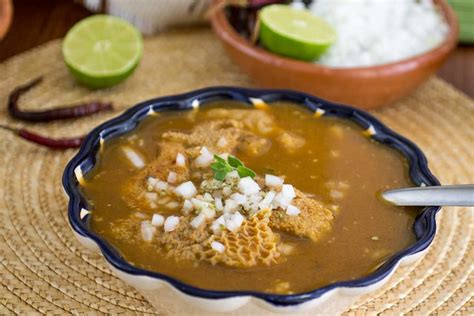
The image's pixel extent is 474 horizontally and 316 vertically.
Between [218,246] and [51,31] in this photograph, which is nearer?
[218,246]

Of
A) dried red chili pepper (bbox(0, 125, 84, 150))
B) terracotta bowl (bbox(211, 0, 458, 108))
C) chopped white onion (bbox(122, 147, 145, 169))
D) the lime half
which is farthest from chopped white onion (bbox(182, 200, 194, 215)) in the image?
the lime half

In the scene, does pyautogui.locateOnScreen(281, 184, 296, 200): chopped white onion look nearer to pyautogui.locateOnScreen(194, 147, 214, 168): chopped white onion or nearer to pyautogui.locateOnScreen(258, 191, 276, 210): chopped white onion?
pyautogui.locateOnScreen(258, 191, 276, 210): chopped white onion

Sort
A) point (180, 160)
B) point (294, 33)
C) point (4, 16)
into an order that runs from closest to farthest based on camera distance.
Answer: point (180, 160) < point (4, 16) < point (294, 33)

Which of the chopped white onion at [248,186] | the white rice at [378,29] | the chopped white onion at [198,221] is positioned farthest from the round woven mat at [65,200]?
the chopped white onion at [248,186]

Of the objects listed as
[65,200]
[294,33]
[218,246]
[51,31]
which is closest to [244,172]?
[218,246]

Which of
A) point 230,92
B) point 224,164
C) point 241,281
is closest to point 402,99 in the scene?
point 230,92

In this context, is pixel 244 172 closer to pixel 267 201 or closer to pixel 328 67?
pixel 267 201

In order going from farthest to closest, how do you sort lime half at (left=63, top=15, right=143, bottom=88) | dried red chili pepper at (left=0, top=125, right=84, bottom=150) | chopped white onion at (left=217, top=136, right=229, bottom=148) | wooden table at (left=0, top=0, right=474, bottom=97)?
wooden table at (left=0, top=0, right=474, bottom=97) < lime half at (left=63, top=15, right=143, bottom=88) < dried red chili pepper at (left=0, top=125, right=84, bottom=150) < chopped white onion at (left=217, top=136, right=229, bottom=148)

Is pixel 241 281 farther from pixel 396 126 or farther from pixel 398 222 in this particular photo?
pixel 396 126
